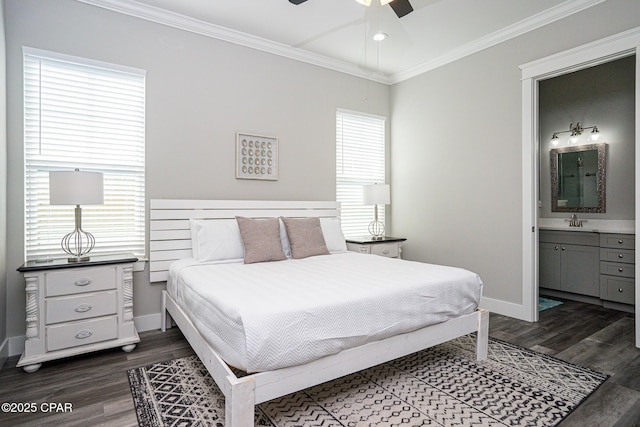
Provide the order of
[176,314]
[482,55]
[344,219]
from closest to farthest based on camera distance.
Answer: [176,314], [482,55], [344,219]

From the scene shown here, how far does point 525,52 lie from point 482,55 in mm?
486

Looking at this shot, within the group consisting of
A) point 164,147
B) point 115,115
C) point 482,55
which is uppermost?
point 482,55

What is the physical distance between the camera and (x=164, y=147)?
3.33 meters

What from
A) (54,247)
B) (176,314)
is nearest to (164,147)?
(54,247)

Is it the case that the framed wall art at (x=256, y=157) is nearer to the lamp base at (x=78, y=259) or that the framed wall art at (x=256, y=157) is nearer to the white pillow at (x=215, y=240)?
the white pillow at (x=215, y=240)

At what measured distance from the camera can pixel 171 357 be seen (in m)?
2.68

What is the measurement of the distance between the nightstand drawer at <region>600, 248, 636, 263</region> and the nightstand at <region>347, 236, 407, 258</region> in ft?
7.58

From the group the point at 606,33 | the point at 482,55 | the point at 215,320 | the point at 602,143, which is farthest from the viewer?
the point at 602,143

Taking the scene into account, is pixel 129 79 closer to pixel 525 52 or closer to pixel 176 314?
pixel 176 314

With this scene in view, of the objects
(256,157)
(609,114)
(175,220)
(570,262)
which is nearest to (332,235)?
(256,157)

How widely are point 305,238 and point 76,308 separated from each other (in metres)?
1.94

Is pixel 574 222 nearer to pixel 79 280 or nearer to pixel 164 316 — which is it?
pixel 164 316

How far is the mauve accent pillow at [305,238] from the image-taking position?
11.2 ft

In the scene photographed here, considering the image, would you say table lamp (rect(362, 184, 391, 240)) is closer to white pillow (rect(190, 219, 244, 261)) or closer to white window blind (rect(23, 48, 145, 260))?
white pillow (rect(190, 219, 244, 261))
